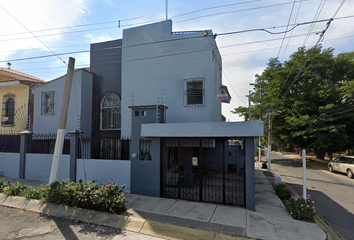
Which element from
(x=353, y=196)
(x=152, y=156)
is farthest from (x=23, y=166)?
(x=353, y=196)

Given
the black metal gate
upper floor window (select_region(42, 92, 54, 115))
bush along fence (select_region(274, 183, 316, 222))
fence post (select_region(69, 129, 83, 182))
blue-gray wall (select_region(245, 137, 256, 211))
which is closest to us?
bush along fence (select_region(274, 183, 316, 222))

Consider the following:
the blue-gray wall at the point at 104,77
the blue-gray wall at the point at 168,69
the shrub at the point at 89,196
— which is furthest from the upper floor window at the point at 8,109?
the shrub at the point at 89,196

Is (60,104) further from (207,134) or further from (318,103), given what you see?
(318,103)

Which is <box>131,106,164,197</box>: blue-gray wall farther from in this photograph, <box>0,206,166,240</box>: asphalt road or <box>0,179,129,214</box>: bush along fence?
<box>0,206,166,240</box>: asphalt road

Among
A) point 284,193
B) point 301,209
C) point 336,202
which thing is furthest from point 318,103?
point 301,209

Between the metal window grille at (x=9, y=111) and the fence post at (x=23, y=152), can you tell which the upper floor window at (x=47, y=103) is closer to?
the fence post at (x=23, y=152)

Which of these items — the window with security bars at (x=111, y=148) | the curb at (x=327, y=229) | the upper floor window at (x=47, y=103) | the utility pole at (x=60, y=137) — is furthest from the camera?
the upper floor window at (x=47, y=103)

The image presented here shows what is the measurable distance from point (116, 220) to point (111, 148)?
6.24 m

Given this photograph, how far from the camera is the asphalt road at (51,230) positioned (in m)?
4.86

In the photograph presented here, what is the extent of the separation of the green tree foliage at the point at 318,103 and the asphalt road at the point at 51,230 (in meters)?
16.6

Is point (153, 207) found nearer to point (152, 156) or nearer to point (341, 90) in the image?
point (152, 156)

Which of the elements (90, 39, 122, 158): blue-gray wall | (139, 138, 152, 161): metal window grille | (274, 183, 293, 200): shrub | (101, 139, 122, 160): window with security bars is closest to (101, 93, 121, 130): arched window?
(90, 39, 122, 158): blue-gray wall

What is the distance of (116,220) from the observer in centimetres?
566

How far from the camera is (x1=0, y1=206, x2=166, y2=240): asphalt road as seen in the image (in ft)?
15.9
